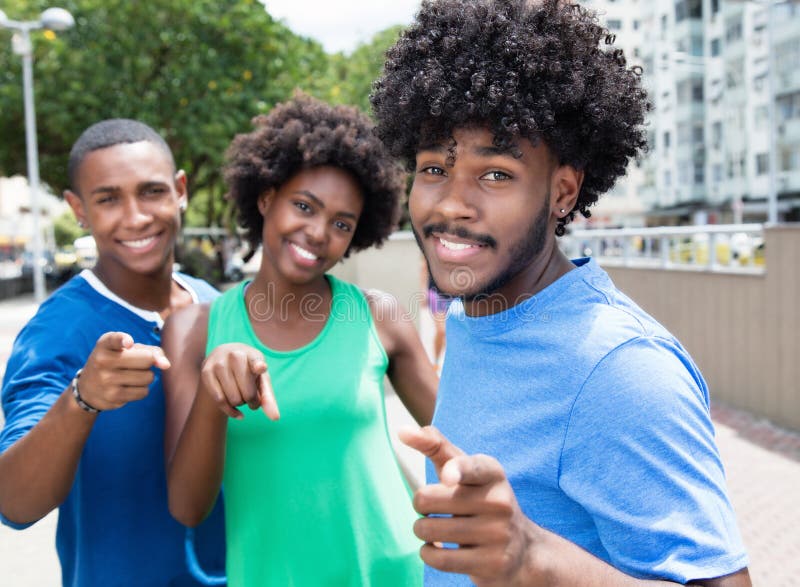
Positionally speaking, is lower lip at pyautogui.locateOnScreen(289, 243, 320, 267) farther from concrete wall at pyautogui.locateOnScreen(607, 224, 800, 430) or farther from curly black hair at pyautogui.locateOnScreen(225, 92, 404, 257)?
concrete wall at pyautogui.locateOnScreen(607, 224, 800, 430)

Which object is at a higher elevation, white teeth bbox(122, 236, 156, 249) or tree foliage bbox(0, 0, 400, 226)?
tree foliage bbox(0, 0, 400, 226)

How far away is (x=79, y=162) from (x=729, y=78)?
4489cm

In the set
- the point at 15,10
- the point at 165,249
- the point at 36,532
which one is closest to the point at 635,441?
the point at 165,249

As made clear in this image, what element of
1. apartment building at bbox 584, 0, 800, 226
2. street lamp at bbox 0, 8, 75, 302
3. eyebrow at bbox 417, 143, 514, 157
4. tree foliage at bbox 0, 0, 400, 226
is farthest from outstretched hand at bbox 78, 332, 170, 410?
apartment building at bbox 584, 0, 800, 226

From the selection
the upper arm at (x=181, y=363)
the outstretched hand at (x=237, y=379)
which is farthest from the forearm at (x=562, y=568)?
the upper arm at (x=181, y=363)

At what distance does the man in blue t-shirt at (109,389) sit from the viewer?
66.5 inches

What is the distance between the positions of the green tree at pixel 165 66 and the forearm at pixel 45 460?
50.3 feet

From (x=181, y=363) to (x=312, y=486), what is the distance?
487 mm

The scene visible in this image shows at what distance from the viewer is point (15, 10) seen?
17.5 m

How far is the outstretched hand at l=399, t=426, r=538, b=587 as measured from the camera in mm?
989

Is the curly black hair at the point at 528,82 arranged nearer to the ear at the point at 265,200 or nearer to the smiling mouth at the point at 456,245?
the smiling mouth at the point at 456,245

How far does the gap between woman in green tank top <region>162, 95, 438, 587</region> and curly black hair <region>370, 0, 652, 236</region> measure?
73cm

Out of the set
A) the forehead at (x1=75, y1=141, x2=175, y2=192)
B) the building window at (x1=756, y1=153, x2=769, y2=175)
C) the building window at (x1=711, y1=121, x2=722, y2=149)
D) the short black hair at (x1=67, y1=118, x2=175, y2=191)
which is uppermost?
the building window at (x1=711, y1=121, x2=722, y2=149)

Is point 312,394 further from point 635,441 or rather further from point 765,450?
point 765,450
